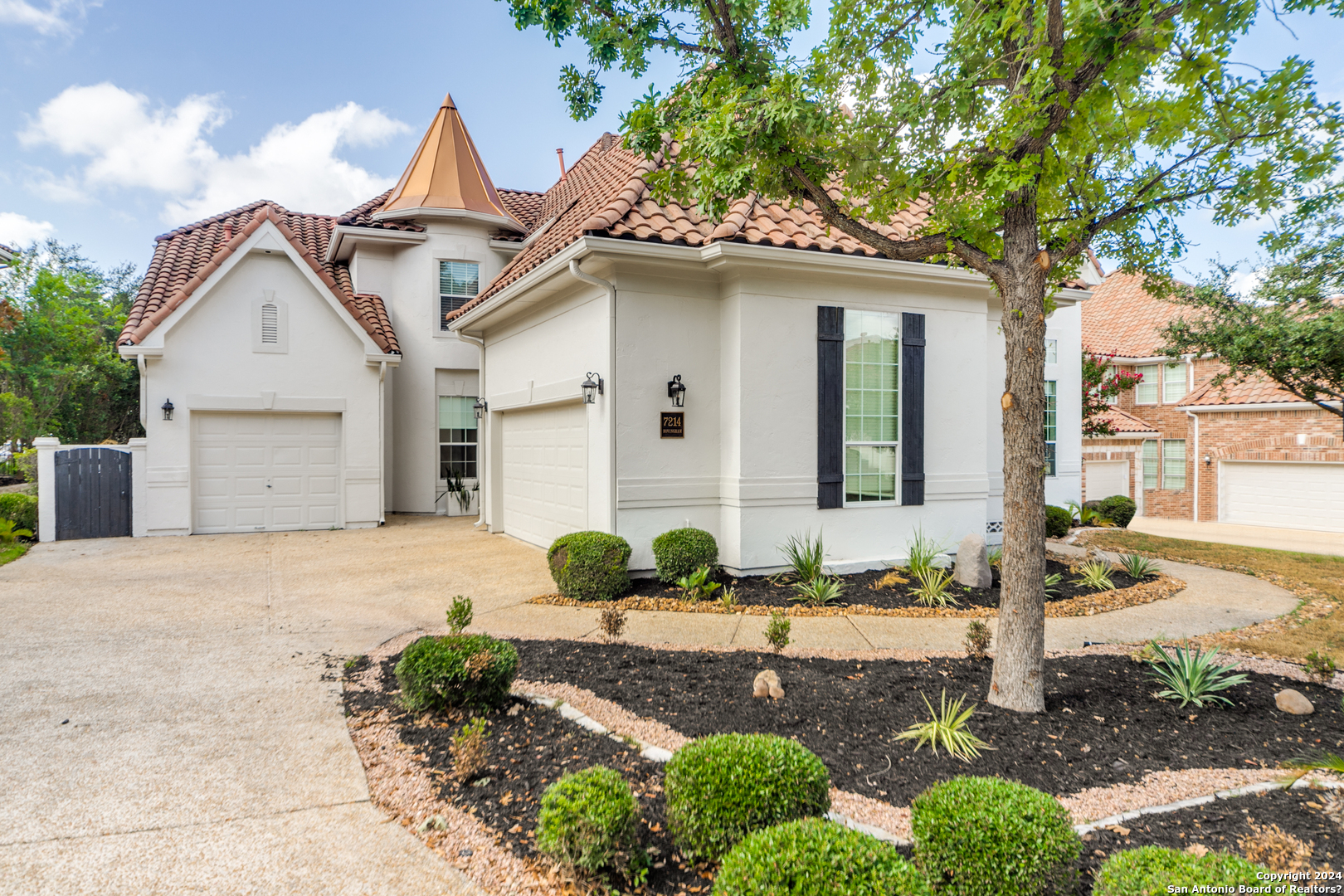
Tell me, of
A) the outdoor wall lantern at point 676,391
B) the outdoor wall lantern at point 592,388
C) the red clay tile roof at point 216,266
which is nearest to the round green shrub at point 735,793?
the outdoor wall lantern at point 676,391

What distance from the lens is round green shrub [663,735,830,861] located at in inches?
104

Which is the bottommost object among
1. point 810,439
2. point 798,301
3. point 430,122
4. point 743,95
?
point 810,439

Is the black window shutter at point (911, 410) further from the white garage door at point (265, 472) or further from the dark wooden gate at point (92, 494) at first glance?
the dark wooden gate at point (92, 494)

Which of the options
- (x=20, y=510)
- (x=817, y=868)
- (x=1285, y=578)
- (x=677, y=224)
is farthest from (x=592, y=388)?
(x=20, y=510)

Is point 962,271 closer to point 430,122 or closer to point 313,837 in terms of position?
point 313,837

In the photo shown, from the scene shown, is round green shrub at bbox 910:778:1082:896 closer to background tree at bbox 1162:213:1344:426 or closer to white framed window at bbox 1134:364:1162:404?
background tree at bbox 1162:213:1344:426

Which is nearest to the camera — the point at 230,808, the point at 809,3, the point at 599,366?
the point at 230,808

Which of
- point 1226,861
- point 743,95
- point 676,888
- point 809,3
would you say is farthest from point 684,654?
point 809,3

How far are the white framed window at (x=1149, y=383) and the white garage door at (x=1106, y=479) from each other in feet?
7.74

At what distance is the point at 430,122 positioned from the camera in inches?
643

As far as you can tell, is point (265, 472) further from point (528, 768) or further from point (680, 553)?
point (528, 768)

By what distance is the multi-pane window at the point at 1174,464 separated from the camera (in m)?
22.4

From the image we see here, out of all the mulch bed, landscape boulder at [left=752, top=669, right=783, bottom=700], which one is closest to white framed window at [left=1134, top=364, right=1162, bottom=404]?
the mulch bed

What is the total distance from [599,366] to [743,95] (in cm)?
416
